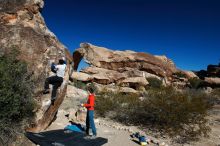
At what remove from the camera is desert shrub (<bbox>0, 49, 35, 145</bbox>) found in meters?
6.43

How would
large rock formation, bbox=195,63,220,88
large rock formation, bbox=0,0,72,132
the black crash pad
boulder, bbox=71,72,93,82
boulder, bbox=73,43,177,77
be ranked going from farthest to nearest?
large rock formation, bbox=195,63,220,88 → boulder, bbox=73,43,177,77 → boulder, bbox=71,72,93,82 → large rock formation, bbox=0,0,72,132 → the black crash pad

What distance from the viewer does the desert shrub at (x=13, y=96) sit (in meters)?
6.43

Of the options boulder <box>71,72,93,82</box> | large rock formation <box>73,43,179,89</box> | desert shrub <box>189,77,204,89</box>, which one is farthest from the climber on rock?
desert shrub <box>189,77,204,89</box>

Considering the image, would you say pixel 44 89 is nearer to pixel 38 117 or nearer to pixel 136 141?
pixel 38 117

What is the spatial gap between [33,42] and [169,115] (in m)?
5.51

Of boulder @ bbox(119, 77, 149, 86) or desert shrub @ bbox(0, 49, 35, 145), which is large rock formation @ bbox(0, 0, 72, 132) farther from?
boulder @ bbox(119, 77, 149, 86)

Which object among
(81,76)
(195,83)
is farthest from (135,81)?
(195,83)

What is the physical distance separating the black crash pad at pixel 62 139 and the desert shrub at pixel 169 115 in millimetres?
3432

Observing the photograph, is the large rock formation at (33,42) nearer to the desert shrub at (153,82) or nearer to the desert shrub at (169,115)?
the desert shrub at (169,115)

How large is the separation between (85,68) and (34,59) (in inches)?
1050

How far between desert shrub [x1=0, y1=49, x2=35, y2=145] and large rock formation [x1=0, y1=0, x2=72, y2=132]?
15.6 inches

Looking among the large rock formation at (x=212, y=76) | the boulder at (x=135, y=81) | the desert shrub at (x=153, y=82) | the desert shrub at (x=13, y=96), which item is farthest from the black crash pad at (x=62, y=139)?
the large rock formation at (x=212, y=76)

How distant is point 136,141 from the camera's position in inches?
339

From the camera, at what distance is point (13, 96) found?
6668 millimetres
